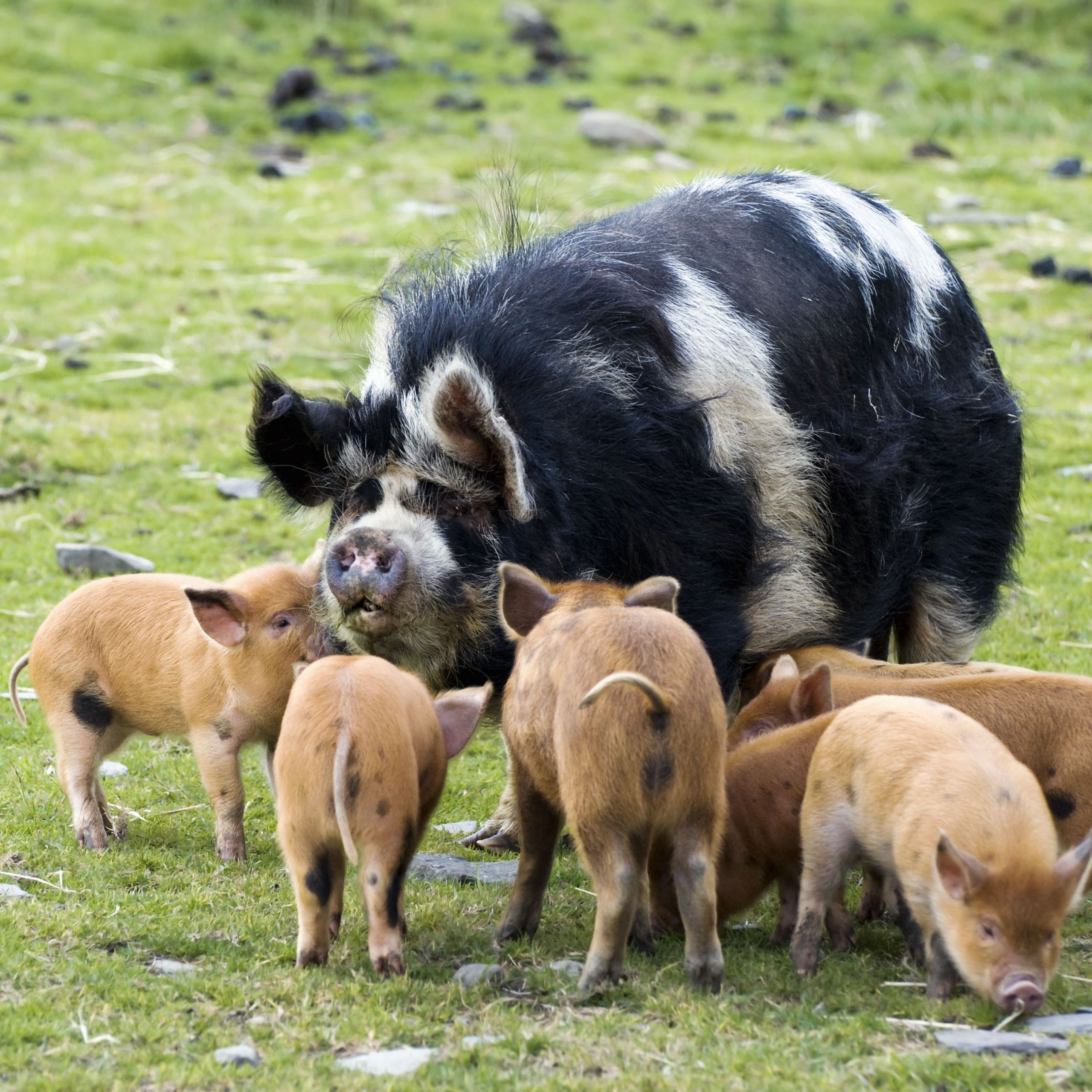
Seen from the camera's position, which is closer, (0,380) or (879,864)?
(879,864)

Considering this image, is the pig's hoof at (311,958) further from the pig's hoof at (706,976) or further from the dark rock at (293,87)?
the dark rock at (293,87)

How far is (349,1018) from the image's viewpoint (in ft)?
12.0

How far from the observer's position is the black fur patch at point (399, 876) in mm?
3980

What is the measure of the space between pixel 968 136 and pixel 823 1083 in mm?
15212

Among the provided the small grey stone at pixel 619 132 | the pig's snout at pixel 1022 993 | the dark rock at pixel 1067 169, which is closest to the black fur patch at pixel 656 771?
the pig's snout at pixel 1022 993

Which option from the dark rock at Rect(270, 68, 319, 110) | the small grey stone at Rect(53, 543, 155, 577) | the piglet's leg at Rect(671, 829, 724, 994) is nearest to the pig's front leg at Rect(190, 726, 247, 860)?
the piglet's leg at Rect(671, 829, 724, 994)

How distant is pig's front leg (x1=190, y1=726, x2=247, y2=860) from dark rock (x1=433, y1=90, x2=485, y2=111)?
13.7m

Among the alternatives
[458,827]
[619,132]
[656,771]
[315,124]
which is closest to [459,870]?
[458,827]

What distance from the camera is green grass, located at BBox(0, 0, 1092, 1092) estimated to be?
3605 millimetres

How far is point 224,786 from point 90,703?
0.56 metres

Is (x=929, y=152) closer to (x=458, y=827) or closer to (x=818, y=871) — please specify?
(x=458, y=827)

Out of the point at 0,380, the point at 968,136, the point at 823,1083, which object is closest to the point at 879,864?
the point at 823,1083

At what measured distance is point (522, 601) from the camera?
441 cm

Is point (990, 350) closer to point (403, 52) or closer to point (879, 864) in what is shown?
point (879, 864)
